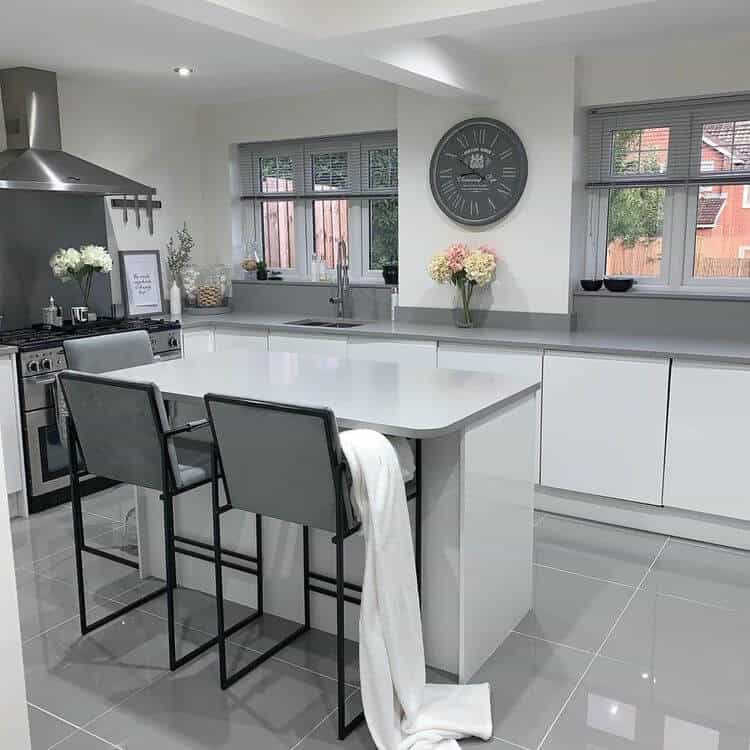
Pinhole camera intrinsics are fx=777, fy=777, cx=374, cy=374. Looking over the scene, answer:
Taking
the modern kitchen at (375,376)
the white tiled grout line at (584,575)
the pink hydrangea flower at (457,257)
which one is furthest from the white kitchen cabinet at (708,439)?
the pink hydrangea flower at (457,257)

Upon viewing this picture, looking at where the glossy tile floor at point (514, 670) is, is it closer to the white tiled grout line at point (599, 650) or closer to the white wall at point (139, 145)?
the white tiled grout line at point (599, 650)

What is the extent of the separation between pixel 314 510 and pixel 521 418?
92 centimetres

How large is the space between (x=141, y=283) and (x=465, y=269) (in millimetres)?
2292

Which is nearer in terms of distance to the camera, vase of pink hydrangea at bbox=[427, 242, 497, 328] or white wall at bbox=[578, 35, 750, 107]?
white wall at bbox=[578, 35, 750, 107]

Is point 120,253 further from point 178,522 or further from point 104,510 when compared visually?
point 178,522

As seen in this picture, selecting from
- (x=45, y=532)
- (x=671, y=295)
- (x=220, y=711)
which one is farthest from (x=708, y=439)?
(x=45, y=532)

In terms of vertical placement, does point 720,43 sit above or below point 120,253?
above

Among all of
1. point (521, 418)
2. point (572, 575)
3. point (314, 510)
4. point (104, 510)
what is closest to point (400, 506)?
point (314, 510)

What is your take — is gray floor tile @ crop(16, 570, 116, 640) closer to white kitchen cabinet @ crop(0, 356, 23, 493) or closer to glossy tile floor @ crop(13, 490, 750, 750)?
glossy tile floor @ crop(13, 490, 750, 750)

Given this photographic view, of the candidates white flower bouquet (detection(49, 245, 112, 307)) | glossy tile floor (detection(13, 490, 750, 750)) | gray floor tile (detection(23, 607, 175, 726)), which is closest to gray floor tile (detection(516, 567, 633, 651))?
glossy tile floor (detection(13, 490, 750, 750))

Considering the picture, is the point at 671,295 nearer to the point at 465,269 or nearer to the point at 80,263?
the point at 465,269

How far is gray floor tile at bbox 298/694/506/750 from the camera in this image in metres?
2.26

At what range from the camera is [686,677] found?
260 cm

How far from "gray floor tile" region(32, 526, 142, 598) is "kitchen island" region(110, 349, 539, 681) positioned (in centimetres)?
12
